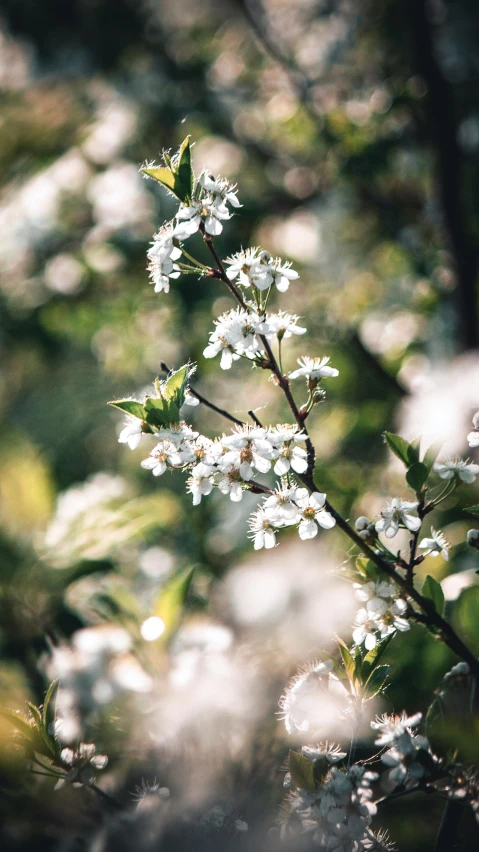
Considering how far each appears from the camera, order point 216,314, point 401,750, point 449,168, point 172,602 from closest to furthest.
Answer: point 401,750
point 172,602
point 449,168
point 216,314

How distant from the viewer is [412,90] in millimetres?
1046

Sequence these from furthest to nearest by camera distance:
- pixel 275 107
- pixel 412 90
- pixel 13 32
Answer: pixel 13 32, pixel 275 107, pixel 412 90

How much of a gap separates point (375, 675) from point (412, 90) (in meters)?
0.97

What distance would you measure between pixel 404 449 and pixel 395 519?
0.04 meters

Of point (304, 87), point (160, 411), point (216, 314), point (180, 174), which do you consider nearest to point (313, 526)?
point (160, 411)

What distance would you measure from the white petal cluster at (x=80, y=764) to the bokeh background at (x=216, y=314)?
0.03 metres

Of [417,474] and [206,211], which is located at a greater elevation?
[206,211]

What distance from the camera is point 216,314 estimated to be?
1.12 metres

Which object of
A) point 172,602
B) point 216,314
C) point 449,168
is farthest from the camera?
point 216,314

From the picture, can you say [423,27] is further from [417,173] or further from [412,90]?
[417,173]

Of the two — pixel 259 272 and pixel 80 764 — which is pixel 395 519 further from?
pixel 80 764

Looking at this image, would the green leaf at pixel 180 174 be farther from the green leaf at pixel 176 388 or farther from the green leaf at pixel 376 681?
the green leaf at pixel 376 681

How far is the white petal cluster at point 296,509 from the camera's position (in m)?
0.37

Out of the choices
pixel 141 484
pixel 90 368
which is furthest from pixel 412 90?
pixel 90 368
